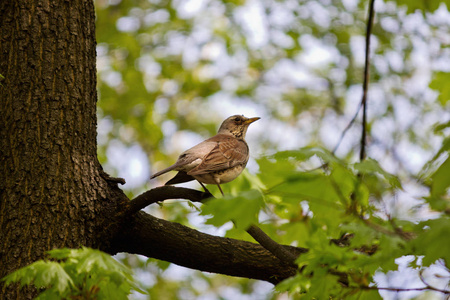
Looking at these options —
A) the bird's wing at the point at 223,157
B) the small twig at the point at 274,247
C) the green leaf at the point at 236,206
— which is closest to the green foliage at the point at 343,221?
the green leaf at the point at 236,206

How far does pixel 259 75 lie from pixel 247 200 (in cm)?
1016

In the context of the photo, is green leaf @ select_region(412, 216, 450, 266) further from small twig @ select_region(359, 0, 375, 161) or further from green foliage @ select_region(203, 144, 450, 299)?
small twig @ select_region(359, 0, 375, 161)

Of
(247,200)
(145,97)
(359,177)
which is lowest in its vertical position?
(247,200)

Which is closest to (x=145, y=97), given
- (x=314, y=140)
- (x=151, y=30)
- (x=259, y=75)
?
(x=151, y=30)

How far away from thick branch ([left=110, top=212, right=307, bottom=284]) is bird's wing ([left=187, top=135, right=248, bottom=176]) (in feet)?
2.44

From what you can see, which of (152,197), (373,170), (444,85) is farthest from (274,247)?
(444,85)

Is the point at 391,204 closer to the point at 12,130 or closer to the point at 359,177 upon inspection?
the point at 359,177

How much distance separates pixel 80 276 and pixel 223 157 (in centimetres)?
248

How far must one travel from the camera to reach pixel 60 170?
3371 millimetres

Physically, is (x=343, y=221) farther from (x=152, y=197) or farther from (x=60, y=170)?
(x=60, y=170)

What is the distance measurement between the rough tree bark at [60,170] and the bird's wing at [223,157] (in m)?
0.85

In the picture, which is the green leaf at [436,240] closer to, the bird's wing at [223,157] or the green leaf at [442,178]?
the green leaf at [442,178]

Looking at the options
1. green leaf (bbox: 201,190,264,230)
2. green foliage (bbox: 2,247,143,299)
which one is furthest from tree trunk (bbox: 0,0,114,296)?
green leaf (bbox: 201,190,264,230)

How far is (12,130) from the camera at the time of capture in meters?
3.41
